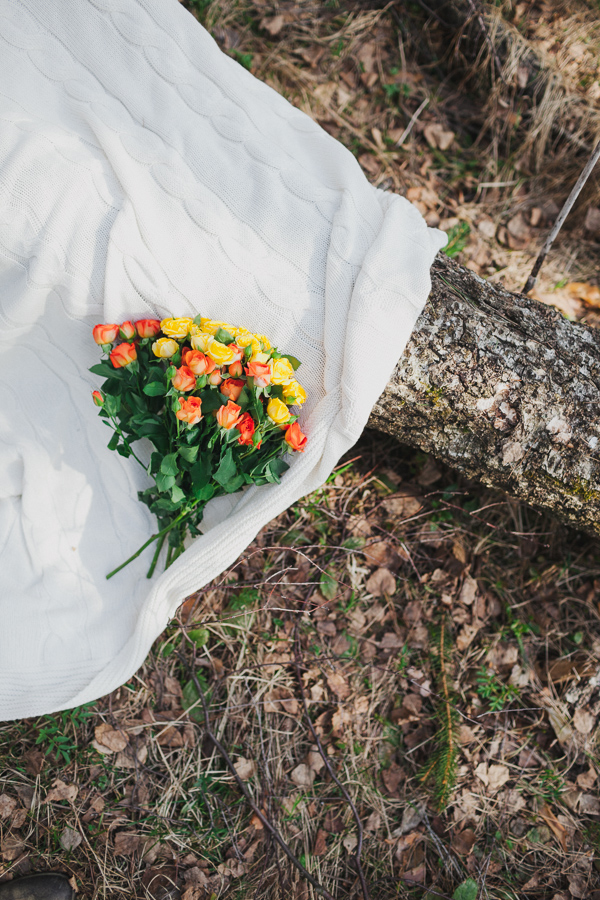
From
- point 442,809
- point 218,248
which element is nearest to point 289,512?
point 218,248

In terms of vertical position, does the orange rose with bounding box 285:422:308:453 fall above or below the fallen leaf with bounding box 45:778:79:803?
above

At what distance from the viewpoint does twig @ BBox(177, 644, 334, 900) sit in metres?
1.71

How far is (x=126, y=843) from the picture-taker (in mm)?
1721

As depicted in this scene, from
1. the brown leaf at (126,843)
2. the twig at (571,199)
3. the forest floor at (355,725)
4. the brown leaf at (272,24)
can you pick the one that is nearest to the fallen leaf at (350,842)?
the forest floor at (355,725)

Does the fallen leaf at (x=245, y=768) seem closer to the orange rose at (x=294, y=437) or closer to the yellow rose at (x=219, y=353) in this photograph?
the orange rose at (x=294, y=437)

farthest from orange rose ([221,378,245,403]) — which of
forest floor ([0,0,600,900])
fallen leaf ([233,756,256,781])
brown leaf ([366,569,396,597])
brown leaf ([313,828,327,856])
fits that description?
brown leaf ([313,828,327,856])

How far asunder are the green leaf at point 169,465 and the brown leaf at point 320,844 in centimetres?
133

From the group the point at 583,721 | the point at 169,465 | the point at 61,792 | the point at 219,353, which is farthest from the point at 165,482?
the point at 583,721

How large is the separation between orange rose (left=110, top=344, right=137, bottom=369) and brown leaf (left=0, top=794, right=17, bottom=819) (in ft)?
4.67

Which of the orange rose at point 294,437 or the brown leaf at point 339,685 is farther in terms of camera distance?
the brown leaf at point 339,685

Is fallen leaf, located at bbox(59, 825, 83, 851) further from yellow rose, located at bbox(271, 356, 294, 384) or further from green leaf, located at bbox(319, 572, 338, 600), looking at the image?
yellow rose, located at bbox(271, 356, 294, 384)

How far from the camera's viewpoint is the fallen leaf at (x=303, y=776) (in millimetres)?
1846

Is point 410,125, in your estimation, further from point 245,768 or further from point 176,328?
point 245,768

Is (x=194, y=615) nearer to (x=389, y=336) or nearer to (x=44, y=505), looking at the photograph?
(x=44, y=505)
